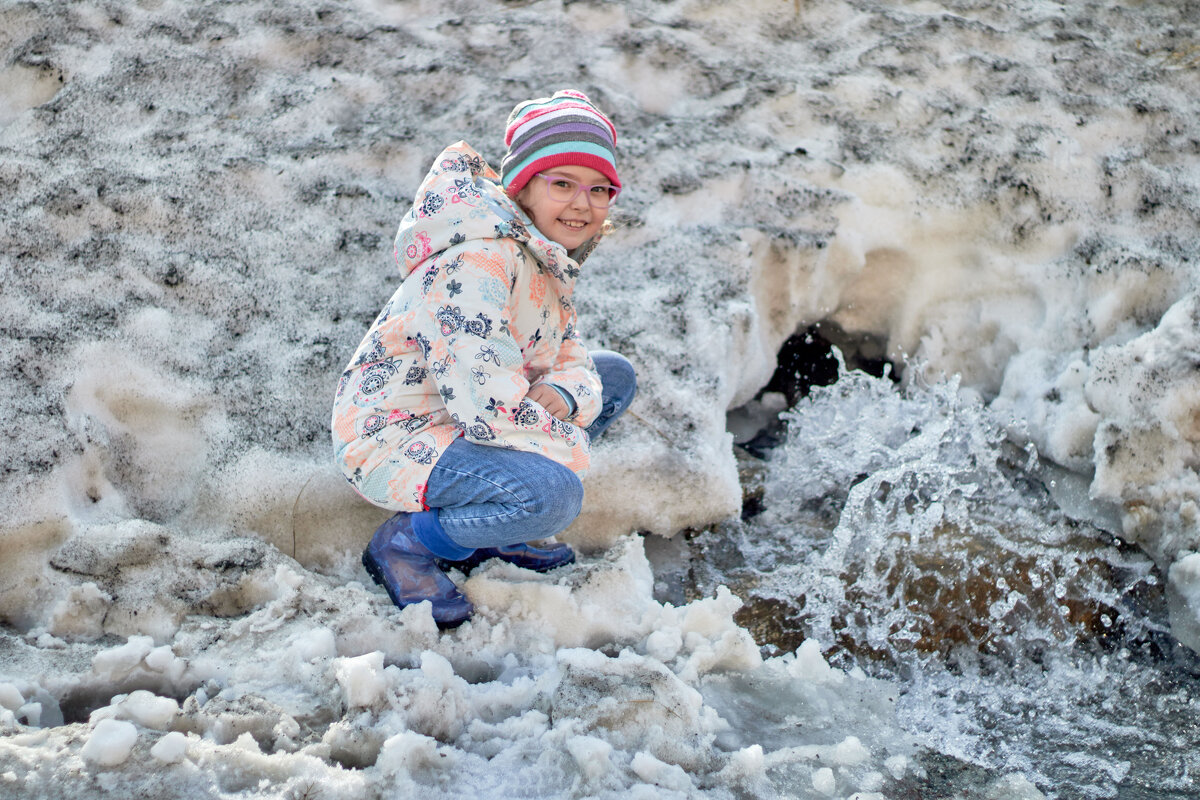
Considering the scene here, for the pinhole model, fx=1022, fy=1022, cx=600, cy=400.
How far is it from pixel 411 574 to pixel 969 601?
146cm

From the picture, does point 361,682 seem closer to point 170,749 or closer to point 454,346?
point 170,749

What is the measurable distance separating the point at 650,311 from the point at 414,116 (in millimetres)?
1338

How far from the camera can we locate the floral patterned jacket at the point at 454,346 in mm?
2189

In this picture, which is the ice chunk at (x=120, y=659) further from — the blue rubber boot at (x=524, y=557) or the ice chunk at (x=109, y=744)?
the blue rubber boot at (x=524, y=557)

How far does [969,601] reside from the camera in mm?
2711

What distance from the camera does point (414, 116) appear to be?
396cm

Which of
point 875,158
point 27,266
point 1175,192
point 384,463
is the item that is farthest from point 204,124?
point 1175,192

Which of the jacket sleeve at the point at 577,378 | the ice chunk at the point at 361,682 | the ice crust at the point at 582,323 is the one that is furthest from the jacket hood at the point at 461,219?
the ice chunk at the point at 361,682

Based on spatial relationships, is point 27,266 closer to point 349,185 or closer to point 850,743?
point 349,185

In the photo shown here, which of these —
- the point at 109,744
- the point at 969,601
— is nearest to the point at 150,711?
the point at 109,744

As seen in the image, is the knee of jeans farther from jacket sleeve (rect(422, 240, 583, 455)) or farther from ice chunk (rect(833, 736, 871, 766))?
ice chunk (rect(833, 736, 871, 766))

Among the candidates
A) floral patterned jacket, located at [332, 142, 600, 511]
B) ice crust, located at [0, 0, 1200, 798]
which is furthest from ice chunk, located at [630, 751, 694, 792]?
floral patterned jacket, located at [332, 142, 600, 511]

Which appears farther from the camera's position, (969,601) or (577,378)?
(969,601)

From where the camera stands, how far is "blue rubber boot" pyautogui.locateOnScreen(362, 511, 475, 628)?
2.35m
